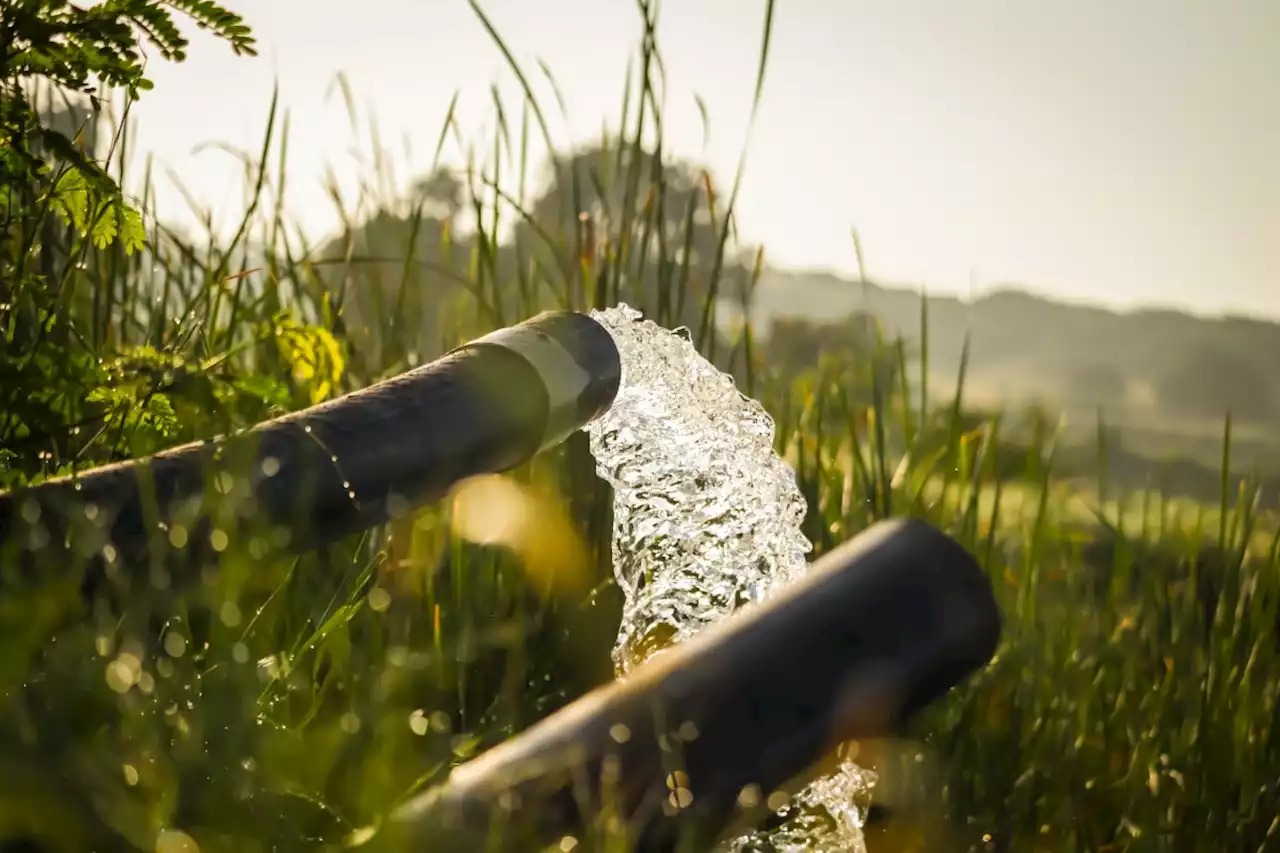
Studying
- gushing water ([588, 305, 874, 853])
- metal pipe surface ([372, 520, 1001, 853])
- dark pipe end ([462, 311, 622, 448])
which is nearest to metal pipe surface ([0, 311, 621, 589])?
dark pipe end ([462, 311, 622, 448])

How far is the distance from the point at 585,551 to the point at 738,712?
1.37m

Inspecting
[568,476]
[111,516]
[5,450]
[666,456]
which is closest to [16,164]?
[5,450]

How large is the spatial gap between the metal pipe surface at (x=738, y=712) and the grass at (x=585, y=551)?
3.4 inches

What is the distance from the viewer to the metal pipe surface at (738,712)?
2.70 ft

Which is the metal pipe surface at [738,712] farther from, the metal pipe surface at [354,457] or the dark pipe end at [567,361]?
the dark pipe end at [567,361]

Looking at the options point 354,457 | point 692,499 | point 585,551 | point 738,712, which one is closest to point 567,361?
point 354,457

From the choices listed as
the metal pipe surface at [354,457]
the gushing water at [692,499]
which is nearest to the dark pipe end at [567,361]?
the metal pipe surface at [354,457]

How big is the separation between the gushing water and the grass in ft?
0.47

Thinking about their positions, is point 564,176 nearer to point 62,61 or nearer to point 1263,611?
point 62,61

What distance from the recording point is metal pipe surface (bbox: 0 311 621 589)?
36.1 inches

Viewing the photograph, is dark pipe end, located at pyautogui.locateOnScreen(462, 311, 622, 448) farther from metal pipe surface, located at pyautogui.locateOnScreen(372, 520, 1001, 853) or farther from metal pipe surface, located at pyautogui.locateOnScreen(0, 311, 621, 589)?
metal pipe surface, located at pyautogui.locateOnScreen(372, 520, 1001, 853)

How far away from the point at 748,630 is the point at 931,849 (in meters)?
1.16

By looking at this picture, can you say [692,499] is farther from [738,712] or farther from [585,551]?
[738,712]

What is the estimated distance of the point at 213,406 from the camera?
1.17 m
